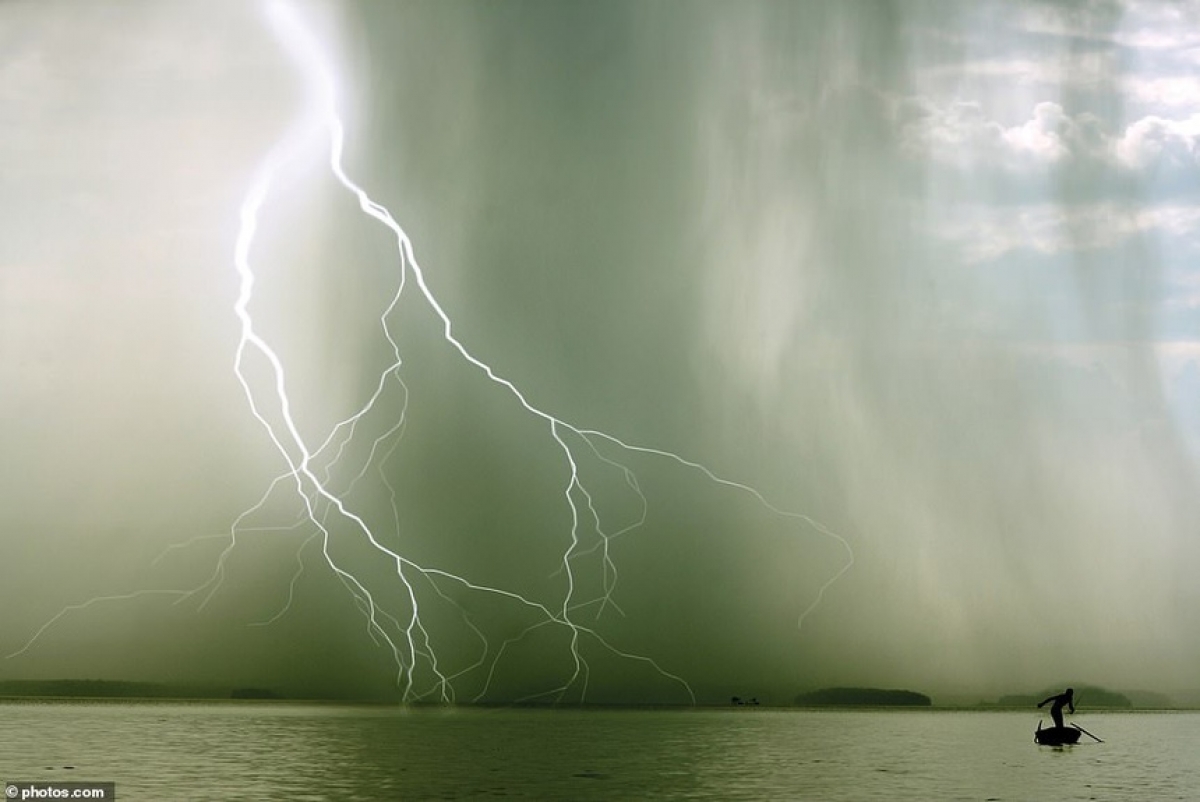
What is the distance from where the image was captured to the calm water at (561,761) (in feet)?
52.0

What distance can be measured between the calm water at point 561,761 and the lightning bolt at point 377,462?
2727 millimetres

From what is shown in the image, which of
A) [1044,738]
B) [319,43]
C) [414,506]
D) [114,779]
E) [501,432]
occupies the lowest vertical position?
[114,779]

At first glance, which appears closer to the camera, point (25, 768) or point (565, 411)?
point (25, 768)

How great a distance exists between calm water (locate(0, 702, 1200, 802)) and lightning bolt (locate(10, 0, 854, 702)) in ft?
8.95

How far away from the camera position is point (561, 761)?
20.6m

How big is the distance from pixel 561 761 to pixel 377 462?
13209mm

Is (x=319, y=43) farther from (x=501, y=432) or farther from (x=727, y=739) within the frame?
(x=727, y=739)

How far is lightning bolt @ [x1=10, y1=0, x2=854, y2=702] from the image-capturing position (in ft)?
102

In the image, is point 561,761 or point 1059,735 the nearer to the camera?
point 561,761

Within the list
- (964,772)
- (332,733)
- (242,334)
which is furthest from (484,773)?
(242,334)

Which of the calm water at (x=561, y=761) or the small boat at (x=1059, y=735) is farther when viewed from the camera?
the small boat at (x=1059, y=735)

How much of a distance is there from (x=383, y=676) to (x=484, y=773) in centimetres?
1720

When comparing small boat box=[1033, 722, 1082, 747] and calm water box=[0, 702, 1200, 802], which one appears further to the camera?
small boat box=[1033, 722, 1082, 747]

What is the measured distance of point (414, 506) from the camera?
32562 mm
